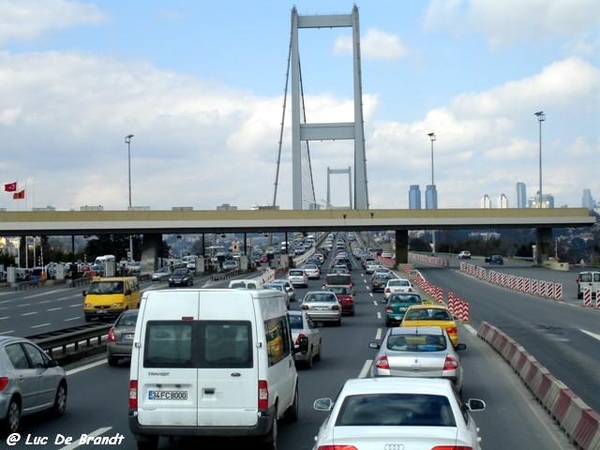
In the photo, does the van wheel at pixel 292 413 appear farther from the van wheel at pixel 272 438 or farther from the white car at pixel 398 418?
the white car at pixel 398 418

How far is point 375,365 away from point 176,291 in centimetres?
509

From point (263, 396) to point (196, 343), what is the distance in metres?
1.06

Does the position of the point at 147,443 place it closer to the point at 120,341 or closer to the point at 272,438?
the point at 272,438

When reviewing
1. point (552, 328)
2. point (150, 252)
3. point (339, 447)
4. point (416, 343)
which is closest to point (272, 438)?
point (339, 447)

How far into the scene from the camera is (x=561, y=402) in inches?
Result: 548

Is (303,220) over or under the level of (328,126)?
under

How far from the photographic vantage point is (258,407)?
11.2m

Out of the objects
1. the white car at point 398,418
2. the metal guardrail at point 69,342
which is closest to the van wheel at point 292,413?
the white car at point 398,418

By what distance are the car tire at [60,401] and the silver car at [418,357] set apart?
506cm

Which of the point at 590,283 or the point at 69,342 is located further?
the point at 590,283

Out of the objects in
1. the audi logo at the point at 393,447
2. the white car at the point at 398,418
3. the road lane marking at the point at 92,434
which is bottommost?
the road lane marking at the point at 92,434

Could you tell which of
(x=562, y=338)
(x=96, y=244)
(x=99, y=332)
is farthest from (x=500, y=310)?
(x=96, y=244)

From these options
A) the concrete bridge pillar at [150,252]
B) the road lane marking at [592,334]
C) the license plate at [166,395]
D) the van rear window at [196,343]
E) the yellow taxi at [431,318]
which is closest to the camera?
the license plate at [166,395]

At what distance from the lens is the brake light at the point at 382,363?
51.0 ft
